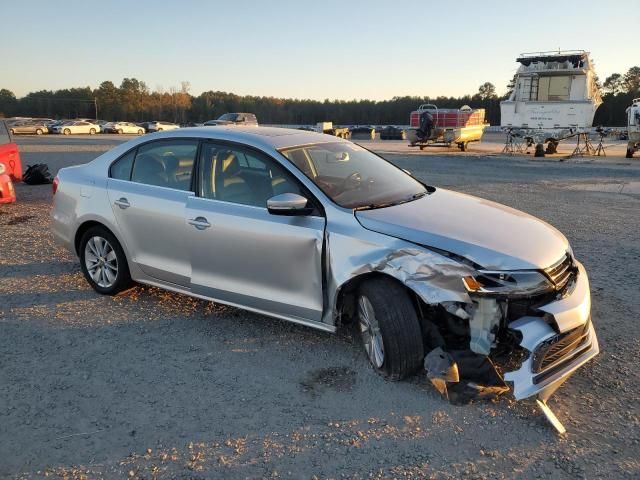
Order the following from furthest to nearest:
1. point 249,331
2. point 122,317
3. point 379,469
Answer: point 122,317 → point 249,331 → point 379,469

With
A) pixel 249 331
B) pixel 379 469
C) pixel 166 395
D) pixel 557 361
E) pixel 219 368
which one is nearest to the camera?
pixel 379 469

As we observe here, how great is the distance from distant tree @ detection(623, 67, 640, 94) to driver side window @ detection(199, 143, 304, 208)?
83081mm

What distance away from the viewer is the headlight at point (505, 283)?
10.3 feet

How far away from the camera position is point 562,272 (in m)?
3.42

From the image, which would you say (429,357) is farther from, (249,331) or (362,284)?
(249,331)

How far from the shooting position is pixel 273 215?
12.7 feet

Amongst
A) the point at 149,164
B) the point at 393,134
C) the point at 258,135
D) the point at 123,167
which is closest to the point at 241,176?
the point at 258,135

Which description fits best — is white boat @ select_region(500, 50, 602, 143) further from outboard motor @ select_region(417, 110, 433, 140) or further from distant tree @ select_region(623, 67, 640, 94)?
distant tree @ select_region(623, 67, 640, 94)

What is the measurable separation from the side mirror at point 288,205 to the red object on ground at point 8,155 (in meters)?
8.78

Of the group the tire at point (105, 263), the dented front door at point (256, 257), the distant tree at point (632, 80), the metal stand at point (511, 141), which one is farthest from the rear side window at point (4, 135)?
the distant tree at point (632, 80)

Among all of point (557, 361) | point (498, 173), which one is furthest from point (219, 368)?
point (498, 173)

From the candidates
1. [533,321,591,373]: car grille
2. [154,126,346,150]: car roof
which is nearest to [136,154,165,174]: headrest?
[154,126,346,150]: car roof

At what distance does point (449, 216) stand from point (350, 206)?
28.4 inches

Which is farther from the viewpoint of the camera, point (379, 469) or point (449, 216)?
point (449, 216)
